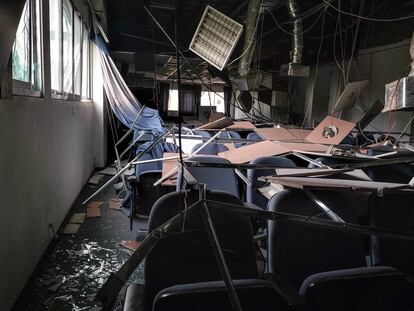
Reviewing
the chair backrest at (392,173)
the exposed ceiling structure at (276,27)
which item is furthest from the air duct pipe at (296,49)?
the chair backrest at (392,173)

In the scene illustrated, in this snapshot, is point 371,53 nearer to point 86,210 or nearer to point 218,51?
point 218,51

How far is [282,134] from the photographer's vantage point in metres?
4.13

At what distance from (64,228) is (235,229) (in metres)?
2.22

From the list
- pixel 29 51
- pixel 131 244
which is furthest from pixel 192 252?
pixel 29 51

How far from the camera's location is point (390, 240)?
5.88 ft

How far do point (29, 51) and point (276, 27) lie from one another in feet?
15.2

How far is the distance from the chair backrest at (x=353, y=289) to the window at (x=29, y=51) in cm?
192

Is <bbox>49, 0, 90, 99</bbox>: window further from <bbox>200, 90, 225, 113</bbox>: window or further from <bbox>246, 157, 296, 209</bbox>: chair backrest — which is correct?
<bbox>200, 90, 225, 113</bbox>: window

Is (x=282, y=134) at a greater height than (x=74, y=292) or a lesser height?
greater

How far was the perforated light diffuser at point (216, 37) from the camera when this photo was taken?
3521 mm

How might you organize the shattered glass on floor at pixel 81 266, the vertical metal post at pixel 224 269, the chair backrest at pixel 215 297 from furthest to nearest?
the shattered glass on floor at pixel 81 266 < the chair backrest at pixel 215 297 < the vertical metal post at pixel 224 269

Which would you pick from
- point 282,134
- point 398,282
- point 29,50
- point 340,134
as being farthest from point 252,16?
point 398,282

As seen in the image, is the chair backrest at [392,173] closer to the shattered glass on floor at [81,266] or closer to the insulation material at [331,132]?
the insulation material at [331,132]

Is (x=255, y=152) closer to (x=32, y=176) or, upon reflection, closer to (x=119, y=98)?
(x=32, y=176)
